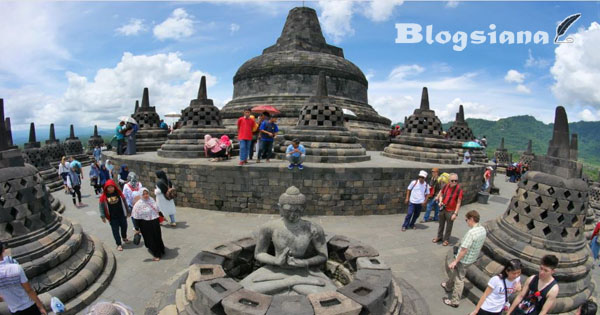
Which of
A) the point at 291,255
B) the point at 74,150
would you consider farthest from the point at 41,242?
the point at 74,150

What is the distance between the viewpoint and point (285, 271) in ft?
11.0

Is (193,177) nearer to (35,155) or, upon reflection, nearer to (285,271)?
(285,271)


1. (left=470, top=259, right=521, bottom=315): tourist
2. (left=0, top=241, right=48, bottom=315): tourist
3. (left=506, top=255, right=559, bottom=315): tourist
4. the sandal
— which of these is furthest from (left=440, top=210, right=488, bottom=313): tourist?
(left=0, top=241, right=48, bottom=315): tourist

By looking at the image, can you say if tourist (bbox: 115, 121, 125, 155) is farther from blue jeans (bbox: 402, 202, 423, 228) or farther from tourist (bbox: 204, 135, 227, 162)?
blue jeans (bbox: 402, 202, 423, 228)

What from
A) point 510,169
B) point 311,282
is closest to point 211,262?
point 311,282

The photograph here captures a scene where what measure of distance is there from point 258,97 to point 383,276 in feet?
51.7

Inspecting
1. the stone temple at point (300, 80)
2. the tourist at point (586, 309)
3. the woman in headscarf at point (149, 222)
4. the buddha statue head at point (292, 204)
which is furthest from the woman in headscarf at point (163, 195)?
the stone temple at point (300, 80)

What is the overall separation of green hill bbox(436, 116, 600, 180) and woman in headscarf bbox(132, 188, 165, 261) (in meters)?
125

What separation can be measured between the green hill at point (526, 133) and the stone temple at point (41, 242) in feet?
415

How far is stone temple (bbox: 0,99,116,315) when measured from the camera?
12.3 feet

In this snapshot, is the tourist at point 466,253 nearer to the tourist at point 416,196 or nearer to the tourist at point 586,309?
the tourist at point 586,309

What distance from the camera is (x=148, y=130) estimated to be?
55.2ft

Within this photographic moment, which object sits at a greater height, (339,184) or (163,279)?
(339,184)

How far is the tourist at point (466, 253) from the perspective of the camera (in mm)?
3824
